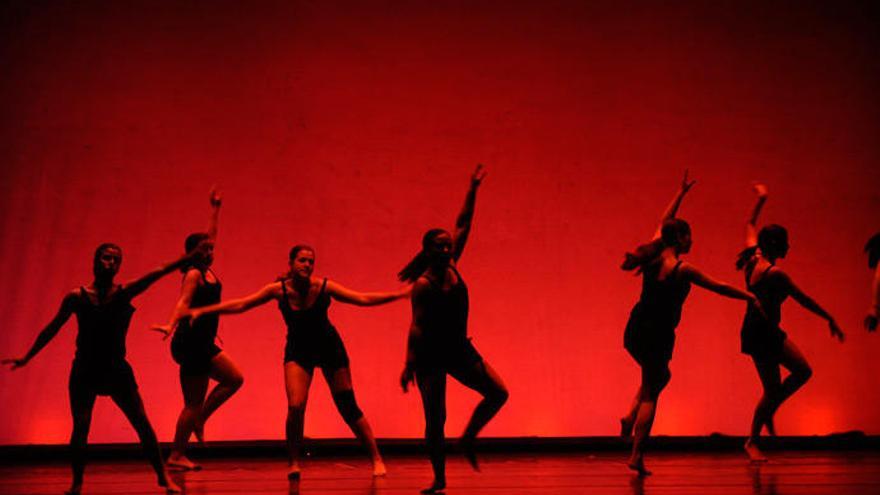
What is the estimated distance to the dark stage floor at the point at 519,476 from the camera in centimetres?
517

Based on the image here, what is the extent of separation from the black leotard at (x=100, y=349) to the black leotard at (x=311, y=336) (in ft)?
3.10

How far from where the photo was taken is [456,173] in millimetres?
8281

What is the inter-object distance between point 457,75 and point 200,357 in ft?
10.9

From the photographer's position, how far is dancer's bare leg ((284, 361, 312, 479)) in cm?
573

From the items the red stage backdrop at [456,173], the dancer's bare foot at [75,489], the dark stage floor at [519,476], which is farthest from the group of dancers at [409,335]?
the red stage backdrop at [456,173]

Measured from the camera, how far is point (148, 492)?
5.23 meters

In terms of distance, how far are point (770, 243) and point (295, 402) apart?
3.14m

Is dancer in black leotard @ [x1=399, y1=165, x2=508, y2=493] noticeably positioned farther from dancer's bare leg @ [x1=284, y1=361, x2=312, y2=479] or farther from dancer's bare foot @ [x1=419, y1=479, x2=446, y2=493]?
dancer's bare leg @ [x1=284, y1=361, x2=312, y2=479]

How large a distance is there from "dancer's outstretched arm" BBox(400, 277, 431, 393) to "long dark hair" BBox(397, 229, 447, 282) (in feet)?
0.38

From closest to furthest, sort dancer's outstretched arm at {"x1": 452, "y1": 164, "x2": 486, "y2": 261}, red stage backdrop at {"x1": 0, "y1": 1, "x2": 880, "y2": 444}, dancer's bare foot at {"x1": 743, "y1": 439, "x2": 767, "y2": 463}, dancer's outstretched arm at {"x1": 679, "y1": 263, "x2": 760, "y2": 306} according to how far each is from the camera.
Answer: dancer's outstretched arm at {"x1": 452, "y1": 164, "x2": 486, "y2": 261}
dancer's outstretched arm at {"x1": 679, "y1": 263, "x2": 760, "y2": 306}
dancer's bare foot at {"x1": 743, "y1": 439, "x2": 767, "y2": 463}
red stage backdrop at {"x1": 0, "y1": 1, "x2": 880, "y2": 444}

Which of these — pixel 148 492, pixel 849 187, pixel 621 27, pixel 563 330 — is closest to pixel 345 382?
pixel 148 492

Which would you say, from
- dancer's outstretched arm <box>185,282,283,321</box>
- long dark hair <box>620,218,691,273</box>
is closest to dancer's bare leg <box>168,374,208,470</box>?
dancer's outstretched arm <box>185,282,283,321</box>

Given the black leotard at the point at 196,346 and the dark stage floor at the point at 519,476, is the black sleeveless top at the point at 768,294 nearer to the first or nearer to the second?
the dark stage floor at the point at 519,476

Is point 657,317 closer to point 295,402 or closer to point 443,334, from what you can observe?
point 443,334
